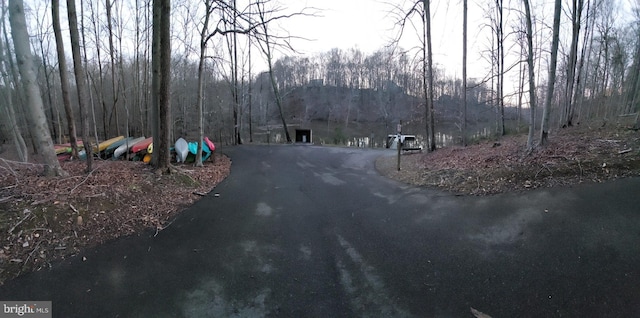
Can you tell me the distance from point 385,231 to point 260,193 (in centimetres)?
341

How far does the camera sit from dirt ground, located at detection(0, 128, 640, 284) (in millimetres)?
3836

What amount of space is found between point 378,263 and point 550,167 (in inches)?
187

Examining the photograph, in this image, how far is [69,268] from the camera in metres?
3.43

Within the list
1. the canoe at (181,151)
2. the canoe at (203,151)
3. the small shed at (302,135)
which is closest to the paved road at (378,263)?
the canoe at (181,151)

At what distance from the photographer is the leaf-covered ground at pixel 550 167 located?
5.62m

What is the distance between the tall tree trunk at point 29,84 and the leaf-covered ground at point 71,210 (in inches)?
16.9

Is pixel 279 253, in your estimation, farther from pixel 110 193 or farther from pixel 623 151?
pixel 623 151

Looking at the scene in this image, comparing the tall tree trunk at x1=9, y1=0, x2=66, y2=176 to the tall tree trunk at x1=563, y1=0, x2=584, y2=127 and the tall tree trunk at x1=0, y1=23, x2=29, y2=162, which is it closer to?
the tall tree trunk at x1=0, y1=23, x2=29, y2=162

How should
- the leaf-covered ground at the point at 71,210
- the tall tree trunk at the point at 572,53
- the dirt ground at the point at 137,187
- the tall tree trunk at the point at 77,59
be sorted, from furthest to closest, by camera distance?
the tall tree trunk at the point at 572,53
the tall tree trunk at the point at 77,59
the dirt ground at the point at 137,187
the leaf-covered ground at the point at 71,210

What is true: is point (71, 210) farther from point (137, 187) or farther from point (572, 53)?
point (572, 53)

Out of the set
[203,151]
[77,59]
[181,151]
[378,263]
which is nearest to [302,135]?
[203,151]

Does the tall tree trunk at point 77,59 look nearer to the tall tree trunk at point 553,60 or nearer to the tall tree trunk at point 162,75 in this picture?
the tall tree trunk at point 162,75

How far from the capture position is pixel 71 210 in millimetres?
4410

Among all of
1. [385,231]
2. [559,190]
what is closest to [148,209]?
[385,231]
